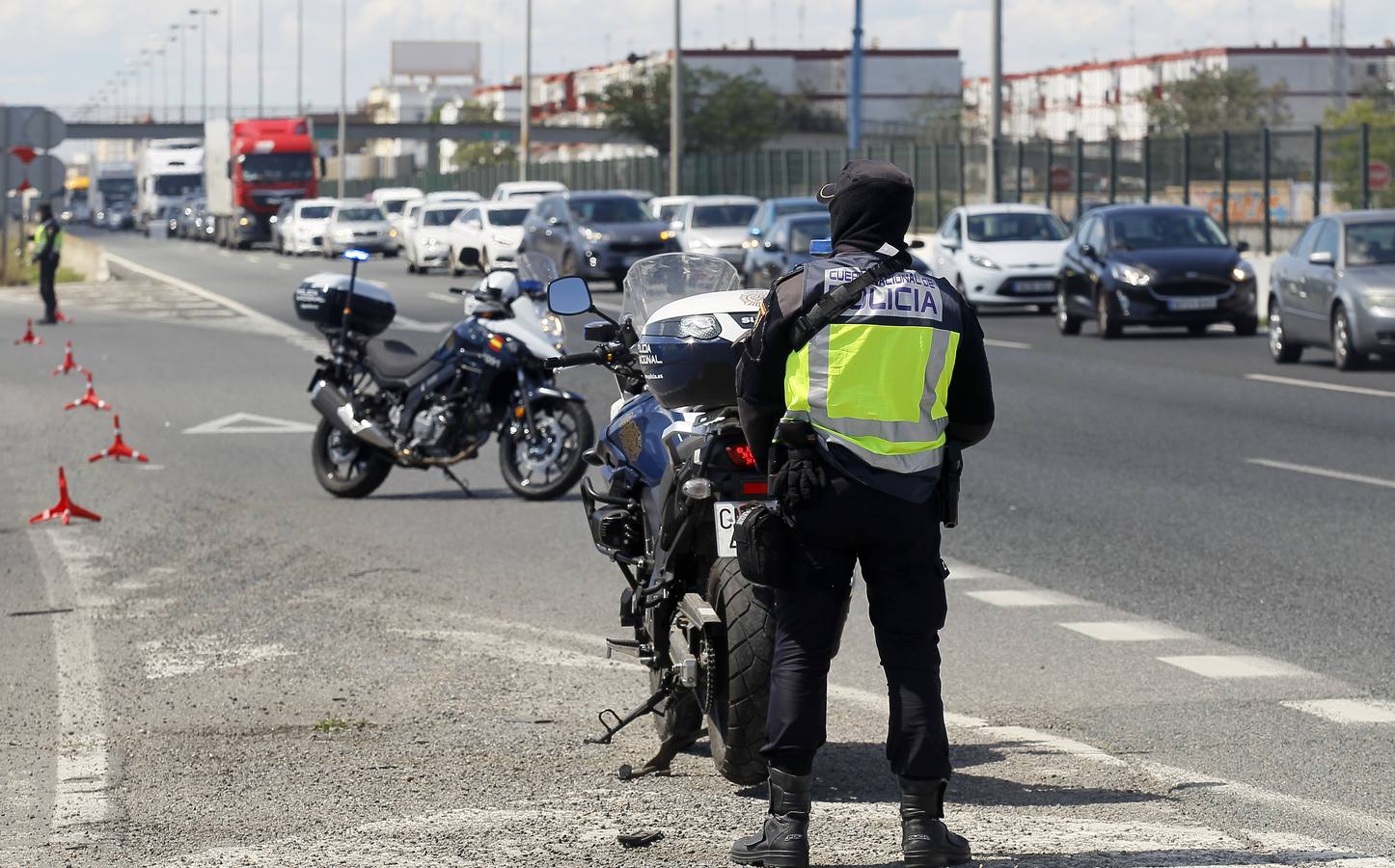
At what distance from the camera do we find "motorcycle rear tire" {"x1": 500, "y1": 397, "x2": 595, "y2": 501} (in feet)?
42.0

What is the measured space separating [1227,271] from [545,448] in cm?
1589

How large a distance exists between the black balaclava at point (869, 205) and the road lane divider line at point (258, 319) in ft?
66.6

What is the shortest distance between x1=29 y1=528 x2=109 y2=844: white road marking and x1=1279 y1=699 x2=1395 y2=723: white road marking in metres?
3.80

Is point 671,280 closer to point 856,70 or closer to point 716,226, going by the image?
point 716,226

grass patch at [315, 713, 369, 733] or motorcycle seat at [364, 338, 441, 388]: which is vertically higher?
motorcycle seat at [364, 338, 441, 388]

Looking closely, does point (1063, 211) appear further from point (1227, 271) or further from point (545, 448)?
point (545, 448)

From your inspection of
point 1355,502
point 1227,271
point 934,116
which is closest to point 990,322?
point 1227,271

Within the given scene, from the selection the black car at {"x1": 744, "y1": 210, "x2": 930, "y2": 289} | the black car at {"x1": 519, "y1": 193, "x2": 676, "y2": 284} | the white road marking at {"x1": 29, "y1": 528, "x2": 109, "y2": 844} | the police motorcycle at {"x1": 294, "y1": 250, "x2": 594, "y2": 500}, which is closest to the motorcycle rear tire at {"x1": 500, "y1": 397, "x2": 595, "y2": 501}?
the police motorcycle at {"x1": 294, "y1": 250, "x2": 594, "y2": 500}

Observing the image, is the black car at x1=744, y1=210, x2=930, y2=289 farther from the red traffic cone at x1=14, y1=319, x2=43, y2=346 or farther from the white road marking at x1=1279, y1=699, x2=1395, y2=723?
the white road marking at x1=1279, y1=699, x2=1395, y2=723

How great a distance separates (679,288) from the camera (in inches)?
Answer: 273

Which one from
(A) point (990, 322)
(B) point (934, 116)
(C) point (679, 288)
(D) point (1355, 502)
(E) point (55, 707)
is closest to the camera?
(C) point (679, 288)

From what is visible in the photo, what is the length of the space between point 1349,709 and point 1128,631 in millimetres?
1623

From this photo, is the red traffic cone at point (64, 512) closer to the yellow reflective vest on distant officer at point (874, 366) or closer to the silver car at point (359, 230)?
the yellow reflective vest on distant officer at point (874, 366)

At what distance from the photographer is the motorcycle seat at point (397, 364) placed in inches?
518
